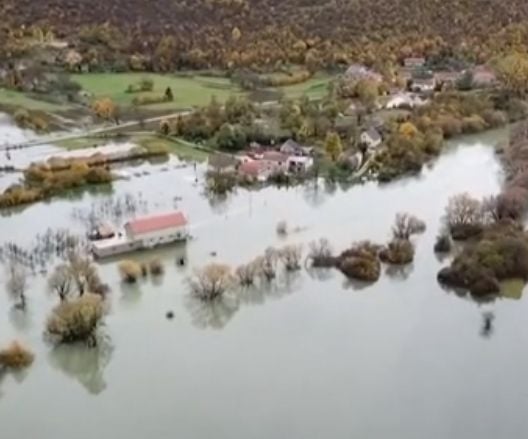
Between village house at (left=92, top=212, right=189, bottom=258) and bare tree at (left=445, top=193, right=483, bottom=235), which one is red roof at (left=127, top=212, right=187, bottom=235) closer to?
village house at (left=92, top=212, right=189, bottom=258)

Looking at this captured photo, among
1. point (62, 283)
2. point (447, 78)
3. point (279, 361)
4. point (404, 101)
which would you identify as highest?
point (447, 78)

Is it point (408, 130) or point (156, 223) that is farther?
point (408, 130)

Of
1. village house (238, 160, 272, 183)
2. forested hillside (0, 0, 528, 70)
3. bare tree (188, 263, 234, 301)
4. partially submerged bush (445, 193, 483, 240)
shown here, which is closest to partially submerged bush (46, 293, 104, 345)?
bare tree (188, 263, 234, 301)

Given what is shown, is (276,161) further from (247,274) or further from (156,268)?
(247,274)

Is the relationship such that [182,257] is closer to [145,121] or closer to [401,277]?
[401,277]

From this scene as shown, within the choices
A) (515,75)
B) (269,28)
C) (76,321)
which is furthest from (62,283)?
(269,28)

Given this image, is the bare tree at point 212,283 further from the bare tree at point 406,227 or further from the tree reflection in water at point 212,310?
the bare tree at point 406,227

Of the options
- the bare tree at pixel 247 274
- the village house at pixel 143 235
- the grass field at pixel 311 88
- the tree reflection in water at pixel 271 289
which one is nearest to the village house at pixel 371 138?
the grass field at pixel 311 88
